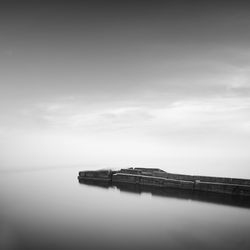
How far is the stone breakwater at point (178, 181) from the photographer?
56.6ft

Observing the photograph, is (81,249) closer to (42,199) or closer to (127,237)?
(127,237)

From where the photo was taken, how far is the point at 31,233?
35.7ft

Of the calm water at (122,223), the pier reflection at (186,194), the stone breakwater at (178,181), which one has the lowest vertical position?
the calm water at (122,223)

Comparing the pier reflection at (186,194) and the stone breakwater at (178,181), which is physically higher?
the stone breakwater at (178,181)

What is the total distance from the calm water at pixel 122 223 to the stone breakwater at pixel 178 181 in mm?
2272

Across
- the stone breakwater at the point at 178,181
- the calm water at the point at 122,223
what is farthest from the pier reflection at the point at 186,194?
the stone breakwater at the point at 178,181

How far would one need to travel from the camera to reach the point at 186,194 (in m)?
17.9

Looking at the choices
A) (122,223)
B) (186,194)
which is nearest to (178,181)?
(186,194)

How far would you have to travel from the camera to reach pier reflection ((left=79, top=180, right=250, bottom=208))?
15.5 meters

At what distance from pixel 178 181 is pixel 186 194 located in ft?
6.70

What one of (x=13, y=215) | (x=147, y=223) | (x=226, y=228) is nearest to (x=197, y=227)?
(x=226, y=228)

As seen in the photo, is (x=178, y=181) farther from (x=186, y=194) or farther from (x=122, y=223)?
(x=122, y=223)

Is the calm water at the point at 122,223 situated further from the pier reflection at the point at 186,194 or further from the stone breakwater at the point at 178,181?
the stone breakwater at the point at 178,181

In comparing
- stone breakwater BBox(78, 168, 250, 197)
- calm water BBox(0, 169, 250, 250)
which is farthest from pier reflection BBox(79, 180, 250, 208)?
stone breakwater BBox(78, 168, 250, 197)
